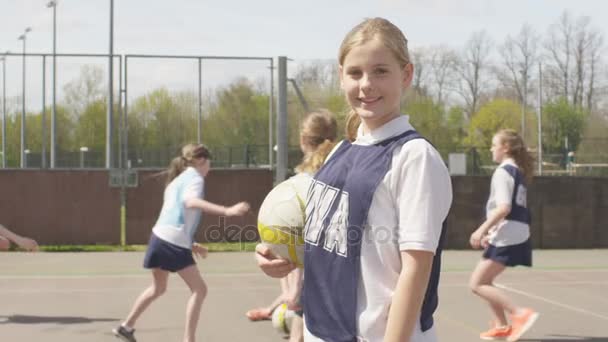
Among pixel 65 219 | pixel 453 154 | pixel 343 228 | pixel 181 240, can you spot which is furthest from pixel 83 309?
pixel 453 154

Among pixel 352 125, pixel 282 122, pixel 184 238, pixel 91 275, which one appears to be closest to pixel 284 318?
pixel 184 238

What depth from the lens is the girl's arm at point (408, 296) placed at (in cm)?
262

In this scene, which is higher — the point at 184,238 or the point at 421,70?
the point at 421,70

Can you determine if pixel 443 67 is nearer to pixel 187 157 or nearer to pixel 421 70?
pixel 421 70

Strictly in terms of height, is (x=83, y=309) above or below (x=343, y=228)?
below

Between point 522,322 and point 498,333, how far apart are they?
17.6 inches

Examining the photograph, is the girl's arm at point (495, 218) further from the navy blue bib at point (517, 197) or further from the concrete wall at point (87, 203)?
the concrete wall at point (87, 203)

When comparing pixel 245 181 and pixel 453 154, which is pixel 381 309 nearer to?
pixel 245 181

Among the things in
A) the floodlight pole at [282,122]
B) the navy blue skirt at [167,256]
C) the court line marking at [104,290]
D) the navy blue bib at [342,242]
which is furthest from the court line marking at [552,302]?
the navy blue bib at [342,242]

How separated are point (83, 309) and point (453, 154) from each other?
465 inches

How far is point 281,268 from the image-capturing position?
3.21 metres

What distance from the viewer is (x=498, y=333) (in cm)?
819

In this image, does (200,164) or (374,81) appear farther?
(200,164)

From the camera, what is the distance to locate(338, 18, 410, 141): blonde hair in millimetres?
2777
